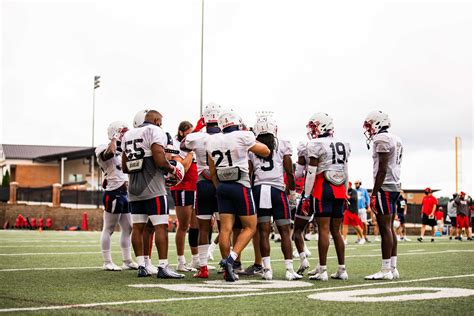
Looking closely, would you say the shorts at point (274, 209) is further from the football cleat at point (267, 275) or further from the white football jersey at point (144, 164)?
the white football jersey at point (144, 164)

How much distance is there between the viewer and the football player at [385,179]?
9.37m

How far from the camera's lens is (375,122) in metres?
9.59

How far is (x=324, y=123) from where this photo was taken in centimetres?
957

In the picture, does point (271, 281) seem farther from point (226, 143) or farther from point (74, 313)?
point (74, 313)

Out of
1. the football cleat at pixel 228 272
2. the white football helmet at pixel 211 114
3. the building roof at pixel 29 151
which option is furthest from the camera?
the building roof at pixel 29 151

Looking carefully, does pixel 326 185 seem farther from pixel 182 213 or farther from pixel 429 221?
pixel 429 221

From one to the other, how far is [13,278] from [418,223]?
1855 inches

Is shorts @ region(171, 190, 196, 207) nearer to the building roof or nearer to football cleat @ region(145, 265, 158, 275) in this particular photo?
football cleat @ region(145, 265, 158, 275)

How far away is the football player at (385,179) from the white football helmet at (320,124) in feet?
1.59

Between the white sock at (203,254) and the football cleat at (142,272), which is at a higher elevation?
the white sock at (203,254)

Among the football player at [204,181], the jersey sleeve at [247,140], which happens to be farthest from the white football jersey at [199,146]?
the jersey sleeve at [247,140]

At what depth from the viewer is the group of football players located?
9016 mm

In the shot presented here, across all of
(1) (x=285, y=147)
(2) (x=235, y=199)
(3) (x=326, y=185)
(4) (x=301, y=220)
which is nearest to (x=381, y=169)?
(3) (x=326, y=185)

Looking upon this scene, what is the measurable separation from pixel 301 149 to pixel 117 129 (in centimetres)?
267
